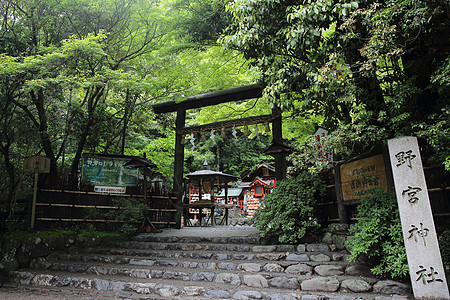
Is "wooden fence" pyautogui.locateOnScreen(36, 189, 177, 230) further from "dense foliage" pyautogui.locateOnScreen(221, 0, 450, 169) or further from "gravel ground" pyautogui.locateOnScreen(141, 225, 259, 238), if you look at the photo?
"dense foliage" pyautogui.locateOnScreen(221, 0, 450, 169)

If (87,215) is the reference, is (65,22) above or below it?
above

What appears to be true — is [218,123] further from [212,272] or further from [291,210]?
[212,272]

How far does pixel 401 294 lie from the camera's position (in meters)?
4.91

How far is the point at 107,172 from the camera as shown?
11.2 metres

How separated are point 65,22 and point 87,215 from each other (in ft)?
23.1

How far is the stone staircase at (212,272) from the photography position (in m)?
5.37

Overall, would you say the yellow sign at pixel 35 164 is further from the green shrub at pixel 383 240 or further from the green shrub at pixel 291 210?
the green shrub at pixel 383 240

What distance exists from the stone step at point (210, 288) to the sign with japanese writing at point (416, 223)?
0.46 m

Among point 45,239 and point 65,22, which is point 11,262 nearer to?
point 45,239

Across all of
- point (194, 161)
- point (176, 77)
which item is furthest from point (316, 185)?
point (194, 161)

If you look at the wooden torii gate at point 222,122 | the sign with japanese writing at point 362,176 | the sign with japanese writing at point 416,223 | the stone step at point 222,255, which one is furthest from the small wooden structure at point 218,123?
the sign with japanese writing at point 416,223

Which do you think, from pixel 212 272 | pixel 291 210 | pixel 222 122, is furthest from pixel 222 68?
pixel 212 272

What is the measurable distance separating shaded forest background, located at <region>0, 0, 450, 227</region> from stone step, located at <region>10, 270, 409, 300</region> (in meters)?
2.31

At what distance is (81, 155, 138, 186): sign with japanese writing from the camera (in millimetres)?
10922
